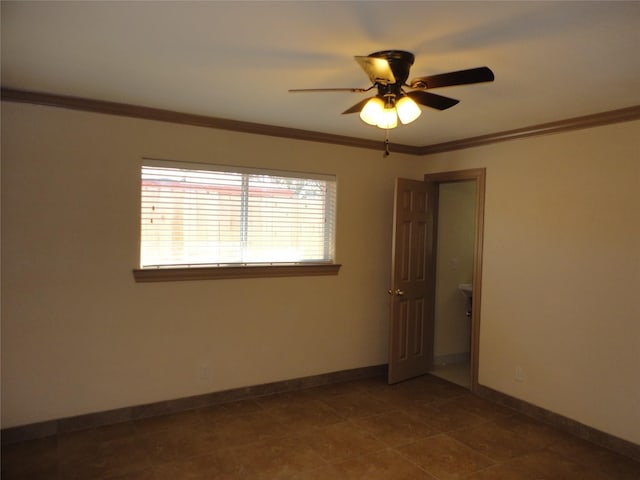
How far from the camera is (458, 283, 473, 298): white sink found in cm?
514

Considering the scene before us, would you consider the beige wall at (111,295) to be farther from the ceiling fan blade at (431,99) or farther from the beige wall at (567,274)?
the ceiling fan blade at (431,99)

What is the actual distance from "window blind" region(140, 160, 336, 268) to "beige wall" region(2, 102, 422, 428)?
0.11 metres

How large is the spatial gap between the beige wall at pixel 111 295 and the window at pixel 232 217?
0.39 feet

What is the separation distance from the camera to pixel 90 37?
7.13ft

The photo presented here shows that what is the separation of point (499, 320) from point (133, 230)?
10.6 feet

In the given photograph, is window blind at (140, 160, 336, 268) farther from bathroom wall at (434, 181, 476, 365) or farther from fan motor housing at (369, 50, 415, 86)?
fan motor housing at (369, 50, 415, 86)

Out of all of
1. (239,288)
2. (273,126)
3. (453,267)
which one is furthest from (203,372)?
(453,267)

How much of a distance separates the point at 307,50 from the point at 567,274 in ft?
8.87

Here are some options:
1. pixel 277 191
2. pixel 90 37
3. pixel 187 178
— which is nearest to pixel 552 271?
pixel 277 191

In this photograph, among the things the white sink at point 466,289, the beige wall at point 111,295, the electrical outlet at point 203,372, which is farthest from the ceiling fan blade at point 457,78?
the white sink at point 466,289

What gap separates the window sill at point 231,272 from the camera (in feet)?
11.7

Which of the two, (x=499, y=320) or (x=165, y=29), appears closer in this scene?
(x=165, y=29)

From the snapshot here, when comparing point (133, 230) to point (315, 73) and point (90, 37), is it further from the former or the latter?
point (315, 73)

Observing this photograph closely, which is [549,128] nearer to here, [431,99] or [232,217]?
[431,99]
